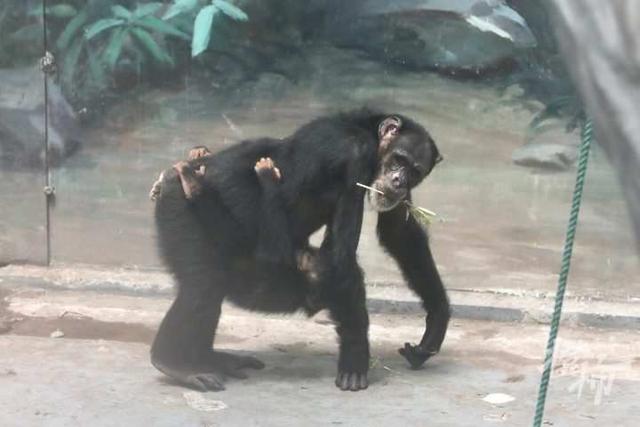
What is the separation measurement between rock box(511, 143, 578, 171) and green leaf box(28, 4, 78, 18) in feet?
8.00

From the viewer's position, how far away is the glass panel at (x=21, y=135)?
17.8ft

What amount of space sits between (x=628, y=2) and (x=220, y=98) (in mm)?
4638

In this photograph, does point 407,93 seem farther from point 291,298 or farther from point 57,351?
point 57,351

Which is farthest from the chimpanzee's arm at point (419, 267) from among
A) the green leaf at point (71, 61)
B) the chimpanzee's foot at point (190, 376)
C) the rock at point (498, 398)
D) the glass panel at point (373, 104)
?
the green leaf at point (71, 61)

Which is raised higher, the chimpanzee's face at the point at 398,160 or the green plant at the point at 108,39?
the green plant at the point at 108,39

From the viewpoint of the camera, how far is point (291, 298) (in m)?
3.94

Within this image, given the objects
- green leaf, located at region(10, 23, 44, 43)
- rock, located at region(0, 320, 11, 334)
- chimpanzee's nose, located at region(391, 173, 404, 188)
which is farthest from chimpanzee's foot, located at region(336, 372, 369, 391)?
green leaf, located at region(10, 23, 44, 43)

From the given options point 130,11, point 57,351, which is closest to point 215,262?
point 57,351

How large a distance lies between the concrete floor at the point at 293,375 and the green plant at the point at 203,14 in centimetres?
138

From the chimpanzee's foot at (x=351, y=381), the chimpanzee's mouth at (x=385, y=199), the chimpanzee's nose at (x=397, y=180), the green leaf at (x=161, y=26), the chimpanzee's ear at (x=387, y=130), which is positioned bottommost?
the chimpanzee's foot at (x=351, y=381)

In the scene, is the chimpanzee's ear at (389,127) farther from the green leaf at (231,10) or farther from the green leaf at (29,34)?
the green leaf at (29,34)

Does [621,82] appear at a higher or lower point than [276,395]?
higher

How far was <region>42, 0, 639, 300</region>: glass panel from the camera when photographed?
5.12 meters

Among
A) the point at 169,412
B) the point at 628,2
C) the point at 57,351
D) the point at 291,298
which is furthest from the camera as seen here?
the point at 57,351
